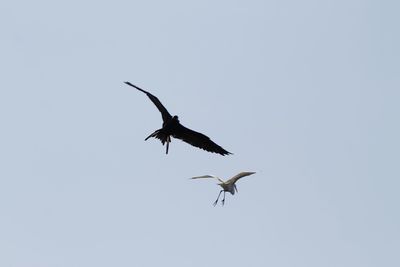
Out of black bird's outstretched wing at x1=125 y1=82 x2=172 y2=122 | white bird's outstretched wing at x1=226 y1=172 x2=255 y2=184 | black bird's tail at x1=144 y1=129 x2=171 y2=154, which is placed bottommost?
white bird's outstretched wing at x1=226 y1=172 x2=255 y2=184

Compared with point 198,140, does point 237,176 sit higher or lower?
lower

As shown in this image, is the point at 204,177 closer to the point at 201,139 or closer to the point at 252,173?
the point at 252,173

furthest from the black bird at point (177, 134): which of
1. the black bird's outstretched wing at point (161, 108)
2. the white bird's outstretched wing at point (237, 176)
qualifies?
the white bird's outstretched wing at point (237, 176)

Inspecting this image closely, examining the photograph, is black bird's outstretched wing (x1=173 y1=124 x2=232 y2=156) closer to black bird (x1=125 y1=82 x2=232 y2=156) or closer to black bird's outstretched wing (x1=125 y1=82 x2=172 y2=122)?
black bird (x1=125 y1=82 x2=232 y2=156)

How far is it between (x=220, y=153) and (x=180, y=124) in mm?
4392

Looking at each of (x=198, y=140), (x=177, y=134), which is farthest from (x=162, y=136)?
(x=198, y=140)

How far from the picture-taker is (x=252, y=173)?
45.4 m

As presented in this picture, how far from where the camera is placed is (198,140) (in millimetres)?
52688

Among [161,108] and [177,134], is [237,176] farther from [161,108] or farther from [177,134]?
[161,108]

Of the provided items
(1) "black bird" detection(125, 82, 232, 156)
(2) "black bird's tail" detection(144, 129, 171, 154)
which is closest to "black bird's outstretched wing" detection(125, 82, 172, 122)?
(1) "black bird" detection(125, 82, 232, 156)

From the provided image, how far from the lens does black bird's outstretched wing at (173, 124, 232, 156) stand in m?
51.4

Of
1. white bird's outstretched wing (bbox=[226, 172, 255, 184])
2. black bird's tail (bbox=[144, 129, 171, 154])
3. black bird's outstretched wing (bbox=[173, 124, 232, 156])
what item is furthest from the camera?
black bird's outstretched wing (bbox=[173, 124, 232, 156])

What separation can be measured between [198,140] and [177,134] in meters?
2.21

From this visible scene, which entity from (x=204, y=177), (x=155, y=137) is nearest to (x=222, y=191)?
(x=204, y=177)
